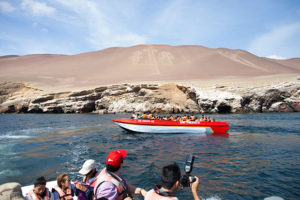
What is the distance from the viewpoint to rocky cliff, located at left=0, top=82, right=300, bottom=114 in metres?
32.2

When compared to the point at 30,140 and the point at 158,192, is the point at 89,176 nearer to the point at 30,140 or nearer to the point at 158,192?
the point at 158,192

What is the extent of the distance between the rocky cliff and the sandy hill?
3049 cm

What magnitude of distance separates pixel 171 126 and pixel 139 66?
85.1 meters

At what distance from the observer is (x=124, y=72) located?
300ft

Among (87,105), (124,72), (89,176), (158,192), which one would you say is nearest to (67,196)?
(89,176)

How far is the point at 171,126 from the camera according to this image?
15836mm

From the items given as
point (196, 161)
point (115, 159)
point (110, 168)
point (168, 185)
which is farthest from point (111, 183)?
point (196, 161)

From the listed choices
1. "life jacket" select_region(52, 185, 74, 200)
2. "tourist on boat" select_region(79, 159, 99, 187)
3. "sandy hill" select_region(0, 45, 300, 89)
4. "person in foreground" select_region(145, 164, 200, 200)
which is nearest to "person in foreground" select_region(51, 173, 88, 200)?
"life jacket" select_region(52, 185, 74, 200)

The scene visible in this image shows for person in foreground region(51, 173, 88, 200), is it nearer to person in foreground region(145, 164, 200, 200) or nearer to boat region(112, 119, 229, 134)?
person in foreground region(145, 164, 200, 200)

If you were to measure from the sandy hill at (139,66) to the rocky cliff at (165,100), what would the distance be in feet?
100

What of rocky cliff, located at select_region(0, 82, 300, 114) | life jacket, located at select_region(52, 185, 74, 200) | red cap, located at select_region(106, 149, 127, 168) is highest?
rocky cliff, located at select_region(0, 82, 300, 114)

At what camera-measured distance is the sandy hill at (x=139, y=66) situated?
260 feet

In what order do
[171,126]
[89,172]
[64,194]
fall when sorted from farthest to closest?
[171,126], [64,194], [89,172]

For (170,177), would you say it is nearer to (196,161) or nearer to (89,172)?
(89,172)
